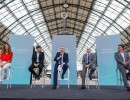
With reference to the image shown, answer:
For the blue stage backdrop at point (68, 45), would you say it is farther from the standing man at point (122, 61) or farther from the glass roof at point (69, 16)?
the glass roof at point (69, 16)

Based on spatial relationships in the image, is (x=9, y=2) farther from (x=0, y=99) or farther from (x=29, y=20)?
(x=0, y=99)

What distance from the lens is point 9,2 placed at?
19.4 m

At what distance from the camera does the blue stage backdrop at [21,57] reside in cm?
856

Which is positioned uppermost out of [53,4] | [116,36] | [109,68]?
[53,4]

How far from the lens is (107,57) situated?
8570 millimetres

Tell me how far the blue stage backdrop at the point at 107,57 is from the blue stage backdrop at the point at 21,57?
275 centimetres

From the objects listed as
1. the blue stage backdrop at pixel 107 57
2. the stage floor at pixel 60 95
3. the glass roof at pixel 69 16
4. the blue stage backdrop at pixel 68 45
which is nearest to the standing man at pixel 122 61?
the stage floor at pixel 60 95

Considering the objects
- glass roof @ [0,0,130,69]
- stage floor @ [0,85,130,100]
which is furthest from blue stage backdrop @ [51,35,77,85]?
glass roof @ [0,0,130,69]

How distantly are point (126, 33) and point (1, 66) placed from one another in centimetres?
1942

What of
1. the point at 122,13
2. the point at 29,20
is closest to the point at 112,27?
the point at 122,13

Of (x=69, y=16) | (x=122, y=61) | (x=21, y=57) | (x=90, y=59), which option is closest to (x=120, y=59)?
(x=122, y=61)

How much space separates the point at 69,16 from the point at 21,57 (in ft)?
60.7

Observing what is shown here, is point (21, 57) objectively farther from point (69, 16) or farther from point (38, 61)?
point (69, 16)

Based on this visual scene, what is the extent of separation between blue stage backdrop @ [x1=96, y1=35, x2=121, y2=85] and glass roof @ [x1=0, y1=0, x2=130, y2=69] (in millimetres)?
11331
